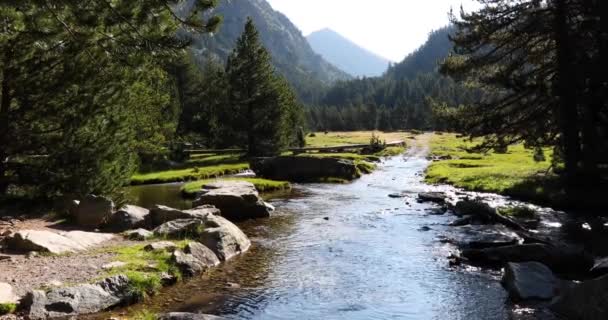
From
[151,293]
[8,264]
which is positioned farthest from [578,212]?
[8,264]

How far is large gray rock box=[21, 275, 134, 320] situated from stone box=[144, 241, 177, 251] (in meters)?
3.66

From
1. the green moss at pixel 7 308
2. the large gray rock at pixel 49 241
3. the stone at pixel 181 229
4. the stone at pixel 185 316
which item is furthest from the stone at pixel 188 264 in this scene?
the green moss at pixel 7 308

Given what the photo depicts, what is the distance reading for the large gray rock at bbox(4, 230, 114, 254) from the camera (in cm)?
1738

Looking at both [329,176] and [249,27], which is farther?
[249,27]

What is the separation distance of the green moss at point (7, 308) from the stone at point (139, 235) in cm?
831

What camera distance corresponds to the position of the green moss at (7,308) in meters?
12.1

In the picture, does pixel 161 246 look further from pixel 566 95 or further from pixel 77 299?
pixel 566 95

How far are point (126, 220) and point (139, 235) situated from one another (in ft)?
8.00

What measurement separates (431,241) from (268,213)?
10.5 meters

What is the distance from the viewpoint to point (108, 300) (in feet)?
44.7

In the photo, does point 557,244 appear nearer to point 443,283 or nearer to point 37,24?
point 443,283

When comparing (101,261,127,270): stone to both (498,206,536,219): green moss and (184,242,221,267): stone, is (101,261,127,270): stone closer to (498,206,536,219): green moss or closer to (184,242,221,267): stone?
(184,242,221,267): stone

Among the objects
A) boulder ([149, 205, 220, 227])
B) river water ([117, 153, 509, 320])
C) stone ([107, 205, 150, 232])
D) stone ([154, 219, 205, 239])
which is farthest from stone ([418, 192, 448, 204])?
stone ([107, 205, 150, 232])

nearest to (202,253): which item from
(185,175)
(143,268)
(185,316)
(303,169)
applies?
(143,268)
